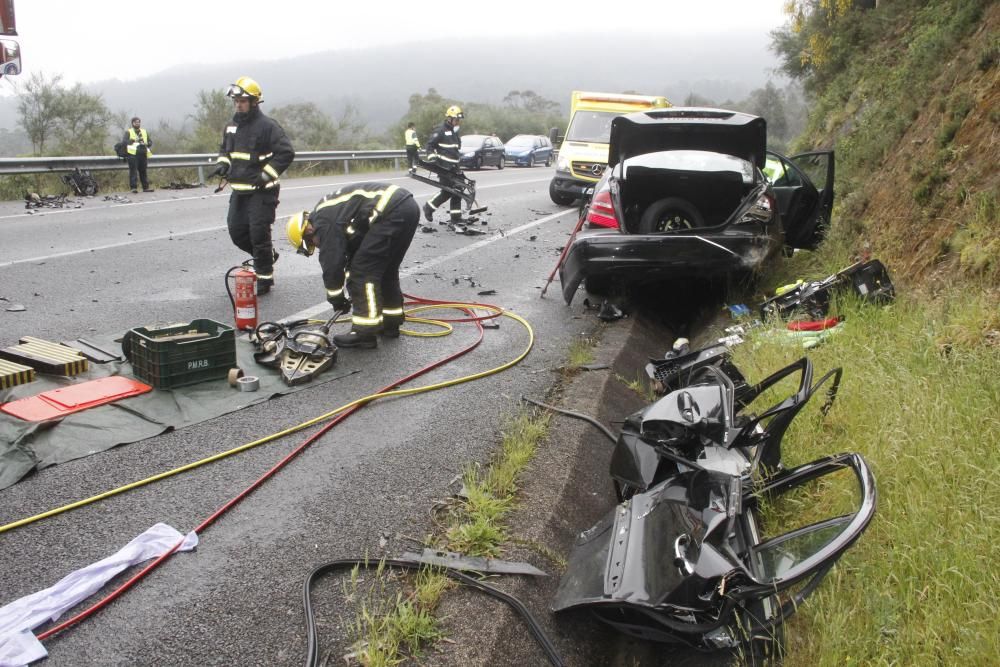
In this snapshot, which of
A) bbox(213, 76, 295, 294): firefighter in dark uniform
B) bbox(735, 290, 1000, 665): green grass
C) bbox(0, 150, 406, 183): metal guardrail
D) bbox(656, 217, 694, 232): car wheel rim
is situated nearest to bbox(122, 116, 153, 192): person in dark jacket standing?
bbox(0, 150, 406, 183): metal guardrail

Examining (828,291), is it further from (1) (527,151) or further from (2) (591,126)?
(1) (527,151)

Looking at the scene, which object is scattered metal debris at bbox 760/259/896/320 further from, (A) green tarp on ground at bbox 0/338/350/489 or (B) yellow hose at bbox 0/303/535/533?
(A) green tarp on ground at bbox 0/338/350/489

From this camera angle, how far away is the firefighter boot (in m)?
5.75

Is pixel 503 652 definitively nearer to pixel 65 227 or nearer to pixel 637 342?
pixel 637 342

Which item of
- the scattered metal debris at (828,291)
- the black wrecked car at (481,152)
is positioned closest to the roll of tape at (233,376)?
the scattered metal debris at (828,291)

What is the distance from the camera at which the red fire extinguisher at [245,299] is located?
5770mm

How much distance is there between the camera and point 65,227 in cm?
1034

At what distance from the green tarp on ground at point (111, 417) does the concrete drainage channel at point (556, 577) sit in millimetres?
1807

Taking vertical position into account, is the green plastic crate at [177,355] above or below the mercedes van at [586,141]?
below

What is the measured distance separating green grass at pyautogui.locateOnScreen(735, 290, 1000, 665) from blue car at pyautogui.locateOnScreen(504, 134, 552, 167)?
28.1m

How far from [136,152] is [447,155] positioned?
24.5 feet

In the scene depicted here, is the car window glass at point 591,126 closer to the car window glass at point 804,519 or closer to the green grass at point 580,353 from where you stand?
the green grass at point 580,353

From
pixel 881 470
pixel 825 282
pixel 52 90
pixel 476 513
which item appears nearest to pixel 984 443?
pixel 881 470

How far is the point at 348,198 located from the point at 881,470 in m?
4.20
